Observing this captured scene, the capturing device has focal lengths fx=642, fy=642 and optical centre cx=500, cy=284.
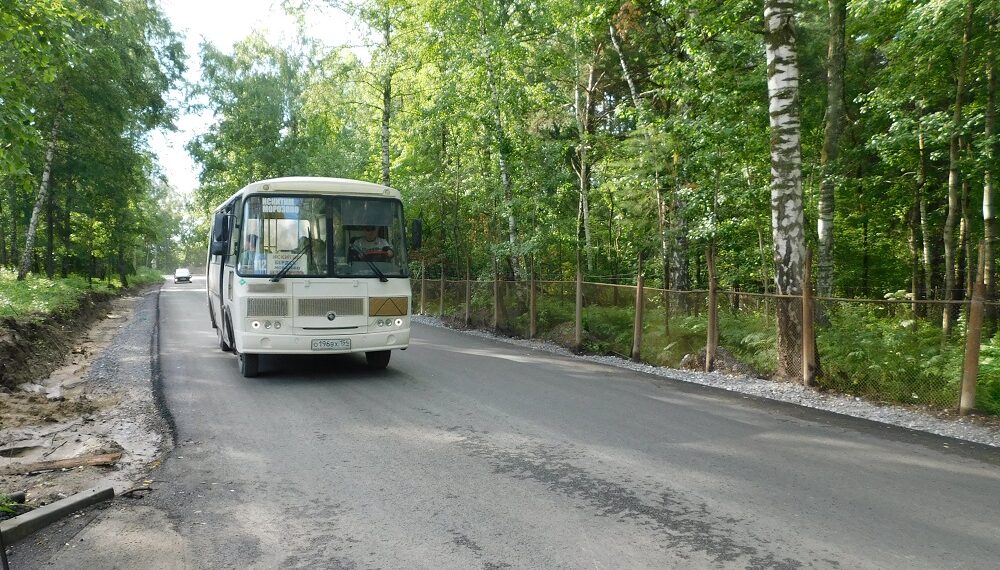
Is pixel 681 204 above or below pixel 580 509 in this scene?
above

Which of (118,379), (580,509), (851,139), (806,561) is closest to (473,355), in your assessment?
(118,379)

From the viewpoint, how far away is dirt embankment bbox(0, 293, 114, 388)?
1020cm

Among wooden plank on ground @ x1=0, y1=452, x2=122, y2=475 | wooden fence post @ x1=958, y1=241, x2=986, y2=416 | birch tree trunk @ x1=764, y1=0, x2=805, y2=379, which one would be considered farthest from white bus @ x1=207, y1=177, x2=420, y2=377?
wooden fence post @ x1=958, y1=241, x2=986, y2=416

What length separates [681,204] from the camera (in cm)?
1532

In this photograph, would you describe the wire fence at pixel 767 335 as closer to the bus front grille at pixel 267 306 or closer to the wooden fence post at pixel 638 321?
the wooden fence post at pixel 638 321

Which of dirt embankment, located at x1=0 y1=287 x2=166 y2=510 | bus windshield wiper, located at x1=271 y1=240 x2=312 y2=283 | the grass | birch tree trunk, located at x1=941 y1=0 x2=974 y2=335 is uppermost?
birch tree trunk, located at x1=941 y1=0 x2=974 y2=335

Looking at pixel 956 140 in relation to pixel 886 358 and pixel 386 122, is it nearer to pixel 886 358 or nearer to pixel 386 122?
pixel 886 358

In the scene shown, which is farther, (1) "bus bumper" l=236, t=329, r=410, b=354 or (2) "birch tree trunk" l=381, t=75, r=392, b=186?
(2) "birch tree trunk" l=381, t=75, r=392, b=186

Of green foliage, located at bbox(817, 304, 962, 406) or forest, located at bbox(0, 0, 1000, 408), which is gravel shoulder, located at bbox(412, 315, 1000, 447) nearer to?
green foliage, located at bbox(817, 304, 962, 406)

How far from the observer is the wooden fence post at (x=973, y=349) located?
719 centimetres

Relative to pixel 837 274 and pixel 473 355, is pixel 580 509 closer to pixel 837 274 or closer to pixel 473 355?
pixel 473 355

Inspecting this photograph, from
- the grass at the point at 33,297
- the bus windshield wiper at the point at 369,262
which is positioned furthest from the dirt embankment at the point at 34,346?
the bus windshield wiper at the point at 369,262

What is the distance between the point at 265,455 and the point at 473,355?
7.29m

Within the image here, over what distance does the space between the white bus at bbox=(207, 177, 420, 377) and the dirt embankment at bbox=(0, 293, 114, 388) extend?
3.43m
